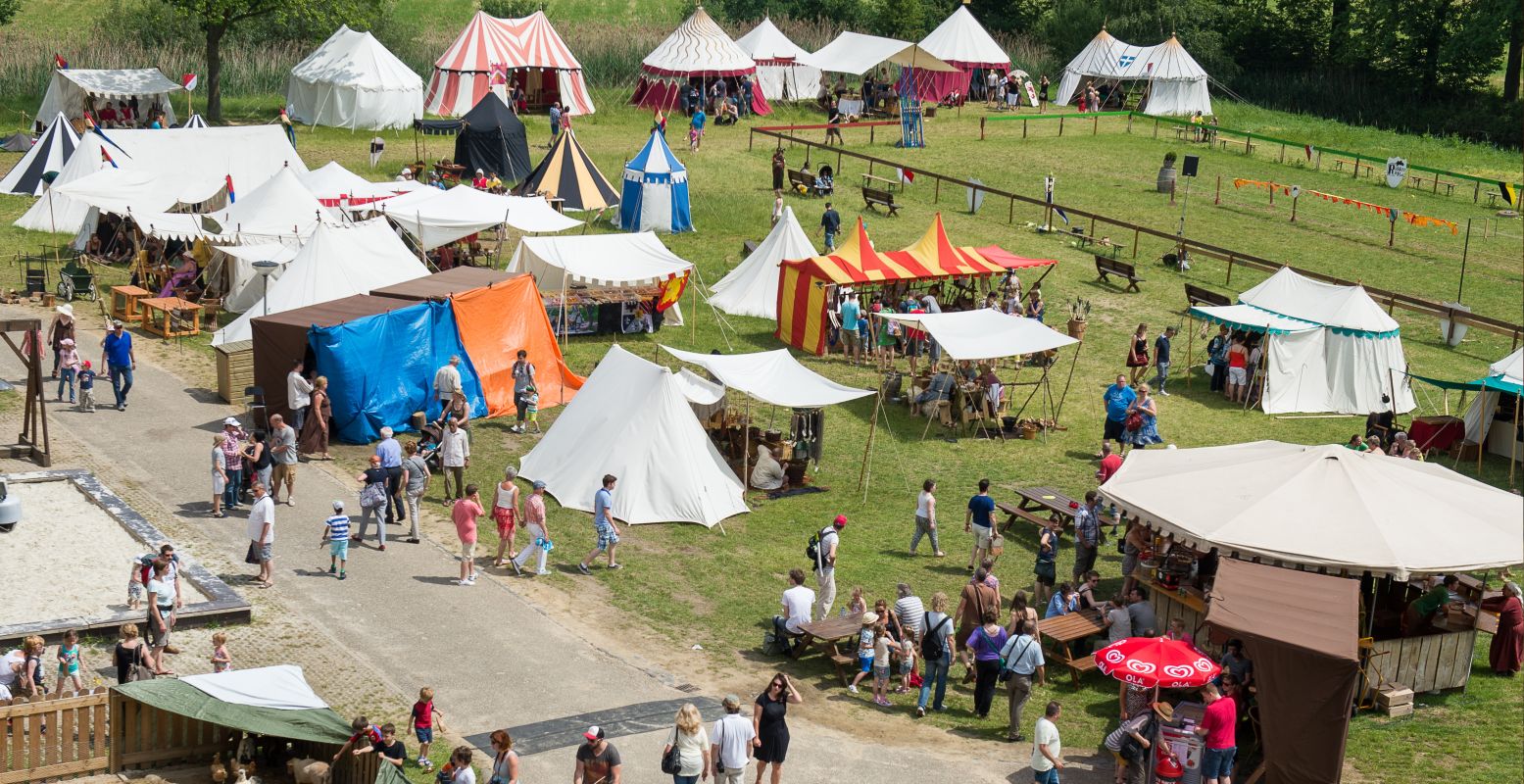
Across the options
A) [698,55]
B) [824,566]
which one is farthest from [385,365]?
[698,55]

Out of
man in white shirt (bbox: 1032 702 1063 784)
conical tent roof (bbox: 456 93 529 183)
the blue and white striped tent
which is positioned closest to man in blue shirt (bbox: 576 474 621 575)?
man in white shirt (bbox: 1032 702 1063 784)

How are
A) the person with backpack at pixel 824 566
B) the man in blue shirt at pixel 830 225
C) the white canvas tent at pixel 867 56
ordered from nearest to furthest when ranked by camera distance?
the person with backpack at pixel 824 566 < the man in blue shirt at pixel 830 225 < the white canvas tent at pixel 867 56

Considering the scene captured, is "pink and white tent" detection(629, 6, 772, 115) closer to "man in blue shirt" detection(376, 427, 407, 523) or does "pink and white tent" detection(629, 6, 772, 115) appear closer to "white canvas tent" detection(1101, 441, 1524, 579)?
"man in blue shirt" detection(376, 427, 407, 523)

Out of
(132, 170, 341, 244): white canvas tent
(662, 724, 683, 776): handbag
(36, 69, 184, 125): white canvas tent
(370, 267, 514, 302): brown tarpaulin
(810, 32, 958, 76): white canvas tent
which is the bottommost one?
(662, 724, 683, 776): handbag

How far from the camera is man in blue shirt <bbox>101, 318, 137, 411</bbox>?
902 inches

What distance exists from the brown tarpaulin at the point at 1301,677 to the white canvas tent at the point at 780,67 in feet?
133

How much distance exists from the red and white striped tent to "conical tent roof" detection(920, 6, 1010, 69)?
45.3 feet

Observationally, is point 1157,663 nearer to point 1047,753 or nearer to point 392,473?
point 1047,753

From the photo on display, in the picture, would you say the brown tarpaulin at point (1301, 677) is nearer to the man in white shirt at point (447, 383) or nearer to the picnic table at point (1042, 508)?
the picnic table at point (1042, 508)

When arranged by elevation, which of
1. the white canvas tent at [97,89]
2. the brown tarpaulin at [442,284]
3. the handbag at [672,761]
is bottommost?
the handbag at [672,761]

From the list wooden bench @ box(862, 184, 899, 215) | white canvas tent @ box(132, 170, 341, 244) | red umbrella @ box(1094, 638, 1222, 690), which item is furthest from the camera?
wooden bench @ box(862, 184, 899, 215)

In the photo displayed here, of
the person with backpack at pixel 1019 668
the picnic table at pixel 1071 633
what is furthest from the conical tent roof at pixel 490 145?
the person with backpack at pixel 1019 668

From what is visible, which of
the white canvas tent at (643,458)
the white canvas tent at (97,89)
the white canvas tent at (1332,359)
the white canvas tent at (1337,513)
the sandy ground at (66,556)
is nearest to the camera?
the white canvas tent at (1337,513)

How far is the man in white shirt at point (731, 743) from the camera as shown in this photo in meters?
13.0
